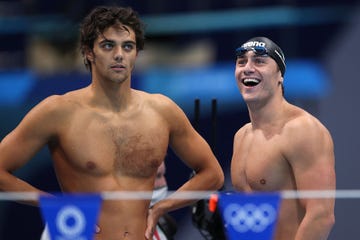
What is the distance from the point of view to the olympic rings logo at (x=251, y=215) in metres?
4.20

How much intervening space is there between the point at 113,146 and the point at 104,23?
24.2 inches

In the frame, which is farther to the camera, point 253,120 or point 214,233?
point 214,233

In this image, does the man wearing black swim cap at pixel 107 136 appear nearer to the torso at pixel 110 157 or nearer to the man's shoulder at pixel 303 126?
the torso at pixel 110 157

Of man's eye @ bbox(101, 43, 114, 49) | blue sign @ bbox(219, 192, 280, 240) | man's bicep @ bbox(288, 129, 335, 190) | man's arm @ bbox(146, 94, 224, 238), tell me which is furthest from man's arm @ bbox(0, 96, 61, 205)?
man's bicep @ bbox(288, 129, 335, 190)

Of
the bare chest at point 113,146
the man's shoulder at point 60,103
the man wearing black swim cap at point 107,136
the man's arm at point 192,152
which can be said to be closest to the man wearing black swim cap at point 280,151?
the man's arm at point 192,152

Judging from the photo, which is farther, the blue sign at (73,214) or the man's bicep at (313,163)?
the man's bicep at (313,163)

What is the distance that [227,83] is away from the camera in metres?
8.90

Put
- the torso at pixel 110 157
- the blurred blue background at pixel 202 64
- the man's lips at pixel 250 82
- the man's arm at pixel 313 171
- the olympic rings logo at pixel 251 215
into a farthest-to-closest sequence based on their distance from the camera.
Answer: the blurred blue background at pixel 202 64, the man's lips at pixel 250 82, the torso at pixel 110 157, the man's arm at pixel 313 171, the olympic rings logo at pixel 251 215

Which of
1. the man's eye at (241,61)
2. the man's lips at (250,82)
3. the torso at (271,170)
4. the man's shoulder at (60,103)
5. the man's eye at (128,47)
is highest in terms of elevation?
the man's eye at (128,47)

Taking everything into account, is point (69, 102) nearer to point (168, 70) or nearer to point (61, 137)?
point (61, 137)

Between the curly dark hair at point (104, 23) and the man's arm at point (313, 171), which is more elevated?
the curly dark hair at point (104, 23)

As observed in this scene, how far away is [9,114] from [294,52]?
264 cm

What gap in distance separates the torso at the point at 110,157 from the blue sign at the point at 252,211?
0.88 m

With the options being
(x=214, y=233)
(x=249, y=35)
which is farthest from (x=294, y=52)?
(x=214, y=233)
